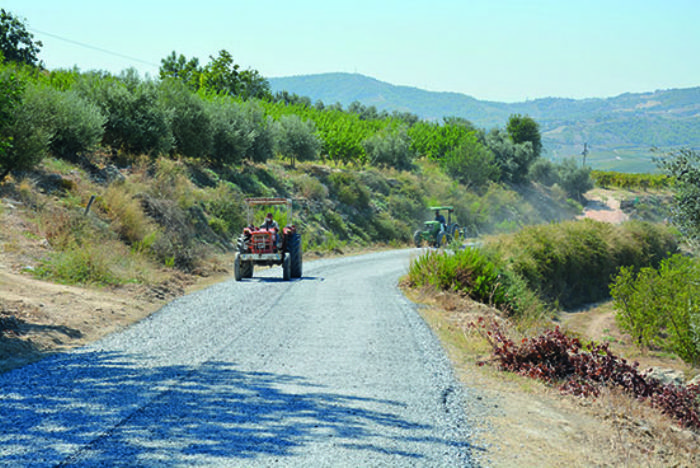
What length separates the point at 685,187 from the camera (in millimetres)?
12312

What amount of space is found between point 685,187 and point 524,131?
77446 mm

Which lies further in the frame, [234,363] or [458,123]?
[458,123]

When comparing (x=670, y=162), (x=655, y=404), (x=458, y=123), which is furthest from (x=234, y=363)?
(x=458, y=123)

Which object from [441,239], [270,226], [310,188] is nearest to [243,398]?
[270,226]

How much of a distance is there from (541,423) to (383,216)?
36.7 m

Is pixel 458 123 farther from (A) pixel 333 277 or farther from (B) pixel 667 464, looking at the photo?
(B) pixel 667 464

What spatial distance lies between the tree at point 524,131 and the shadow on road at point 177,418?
83455 millimetres

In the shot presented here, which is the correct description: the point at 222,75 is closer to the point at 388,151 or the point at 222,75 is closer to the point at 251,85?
the point at 251,85

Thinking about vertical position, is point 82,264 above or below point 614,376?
above

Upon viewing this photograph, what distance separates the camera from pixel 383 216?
43750 mm

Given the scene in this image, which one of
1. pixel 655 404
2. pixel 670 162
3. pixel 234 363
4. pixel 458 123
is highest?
pixel 458 123

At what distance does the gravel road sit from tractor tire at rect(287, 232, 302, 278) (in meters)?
6.33

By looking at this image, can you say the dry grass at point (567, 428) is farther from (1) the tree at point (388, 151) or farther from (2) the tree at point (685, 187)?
(1) the tree at point (388, 151)

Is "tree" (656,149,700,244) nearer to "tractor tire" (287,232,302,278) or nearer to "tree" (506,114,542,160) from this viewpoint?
"tractor tire" (287,232,302,278)
